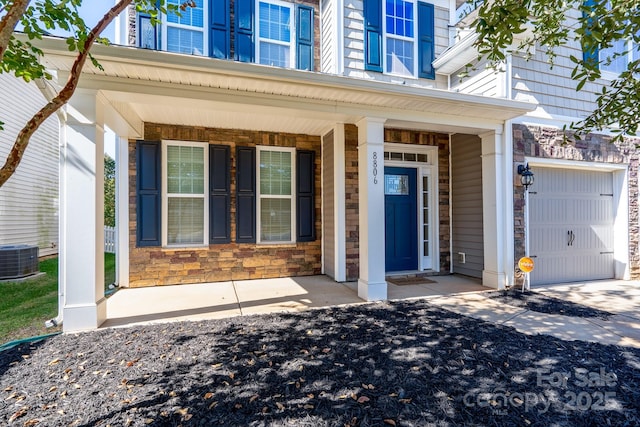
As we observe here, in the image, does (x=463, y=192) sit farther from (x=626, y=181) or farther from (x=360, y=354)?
(x=360, y=354)

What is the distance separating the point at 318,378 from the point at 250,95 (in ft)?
10.3

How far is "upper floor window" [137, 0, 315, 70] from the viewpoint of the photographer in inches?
200

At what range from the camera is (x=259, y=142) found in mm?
5859

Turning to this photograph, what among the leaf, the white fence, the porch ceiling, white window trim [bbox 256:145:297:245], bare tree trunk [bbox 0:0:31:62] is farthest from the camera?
the white fence

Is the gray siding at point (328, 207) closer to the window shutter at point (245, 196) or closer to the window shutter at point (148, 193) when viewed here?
the window shutter at point (245, 196)

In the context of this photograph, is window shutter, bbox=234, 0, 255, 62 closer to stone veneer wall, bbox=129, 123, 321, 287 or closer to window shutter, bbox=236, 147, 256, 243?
stone veneer wall, bbox=129, 123, 321, 287

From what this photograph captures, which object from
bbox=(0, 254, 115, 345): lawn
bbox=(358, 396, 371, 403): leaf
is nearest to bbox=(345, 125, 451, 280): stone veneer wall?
bbox=(358, 396, 371, 403): leaf

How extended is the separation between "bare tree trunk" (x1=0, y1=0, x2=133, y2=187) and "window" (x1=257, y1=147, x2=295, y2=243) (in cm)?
379

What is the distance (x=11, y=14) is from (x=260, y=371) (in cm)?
268

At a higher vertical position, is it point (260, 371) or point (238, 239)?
point (238, 239)

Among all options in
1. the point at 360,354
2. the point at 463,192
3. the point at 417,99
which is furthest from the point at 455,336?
the point at 463,192

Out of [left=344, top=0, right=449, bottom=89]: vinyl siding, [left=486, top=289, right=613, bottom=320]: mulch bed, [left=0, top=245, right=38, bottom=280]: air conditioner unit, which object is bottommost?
[left=486, top=289, right=613, bottom=320]: mulch bed

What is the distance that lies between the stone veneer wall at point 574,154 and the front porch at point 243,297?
146 centimetres

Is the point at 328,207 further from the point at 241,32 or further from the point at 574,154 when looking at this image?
the point at 574,154
